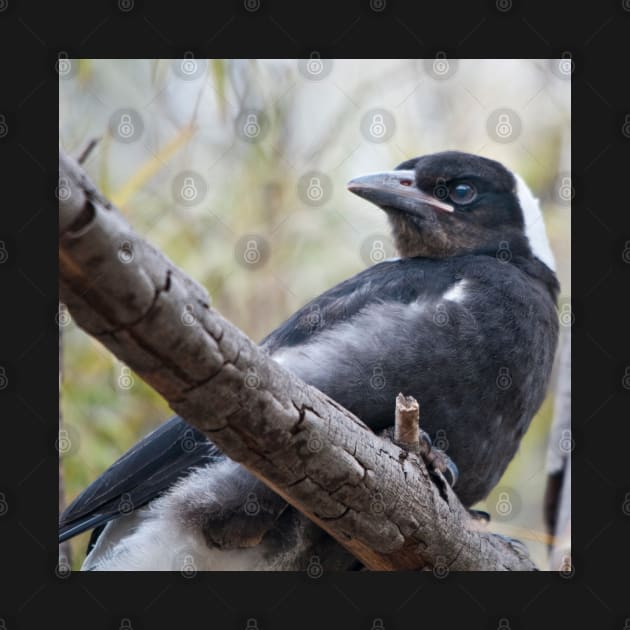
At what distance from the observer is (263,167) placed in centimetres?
565

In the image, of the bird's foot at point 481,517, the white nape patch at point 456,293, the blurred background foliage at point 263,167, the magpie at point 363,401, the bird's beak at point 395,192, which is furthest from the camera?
the blurred background foliage at point 263,167

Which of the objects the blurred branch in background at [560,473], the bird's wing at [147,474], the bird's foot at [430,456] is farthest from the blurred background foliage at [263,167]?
the bird's foot at [430,456]

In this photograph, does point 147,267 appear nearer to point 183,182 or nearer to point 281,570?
point 281,570

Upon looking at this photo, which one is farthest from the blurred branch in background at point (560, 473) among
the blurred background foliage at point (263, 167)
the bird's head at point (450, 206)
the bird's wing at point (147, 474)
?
the bird's wing at point (147, 474)

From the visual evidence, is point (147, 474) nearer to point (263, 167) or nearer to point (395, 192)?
point (395, 192)

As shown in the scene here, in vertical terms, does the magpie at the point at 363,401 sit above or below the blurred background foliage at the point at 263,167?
below

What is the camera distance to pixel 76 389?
5.02 m

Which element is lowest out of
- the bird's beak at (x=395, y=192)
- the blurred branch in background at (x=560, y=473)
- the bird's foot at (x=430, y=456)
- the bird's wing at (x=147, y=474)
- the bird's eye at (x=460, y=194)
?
the blurred branch in background at (x=560, y=473)

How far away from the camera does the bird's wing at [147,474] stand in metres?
3.67

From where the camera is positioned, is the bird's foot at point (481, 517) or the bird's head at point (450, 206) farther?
the bird's head at point (450, 206)

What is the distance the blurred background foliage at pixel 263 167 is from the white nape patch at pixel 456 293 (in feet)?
2.98

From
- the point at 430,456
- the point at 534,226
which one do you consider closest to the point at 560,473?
the point at 534,226

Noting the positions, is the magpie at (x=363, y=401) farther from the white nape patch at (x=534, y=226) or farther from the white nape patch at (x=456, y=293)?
the white nape patch at (x=534, y=226)

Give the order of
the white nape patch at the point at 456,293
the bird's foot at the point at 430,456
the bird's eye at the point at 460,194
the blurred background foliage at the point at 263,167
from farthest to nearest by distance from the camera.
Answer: the blurred background foliage at the point at 263,167 < the bird's eye at the point at 460,194 < the white nape patch at the point at 456,293 < the bird's foot at the point at 430,456
